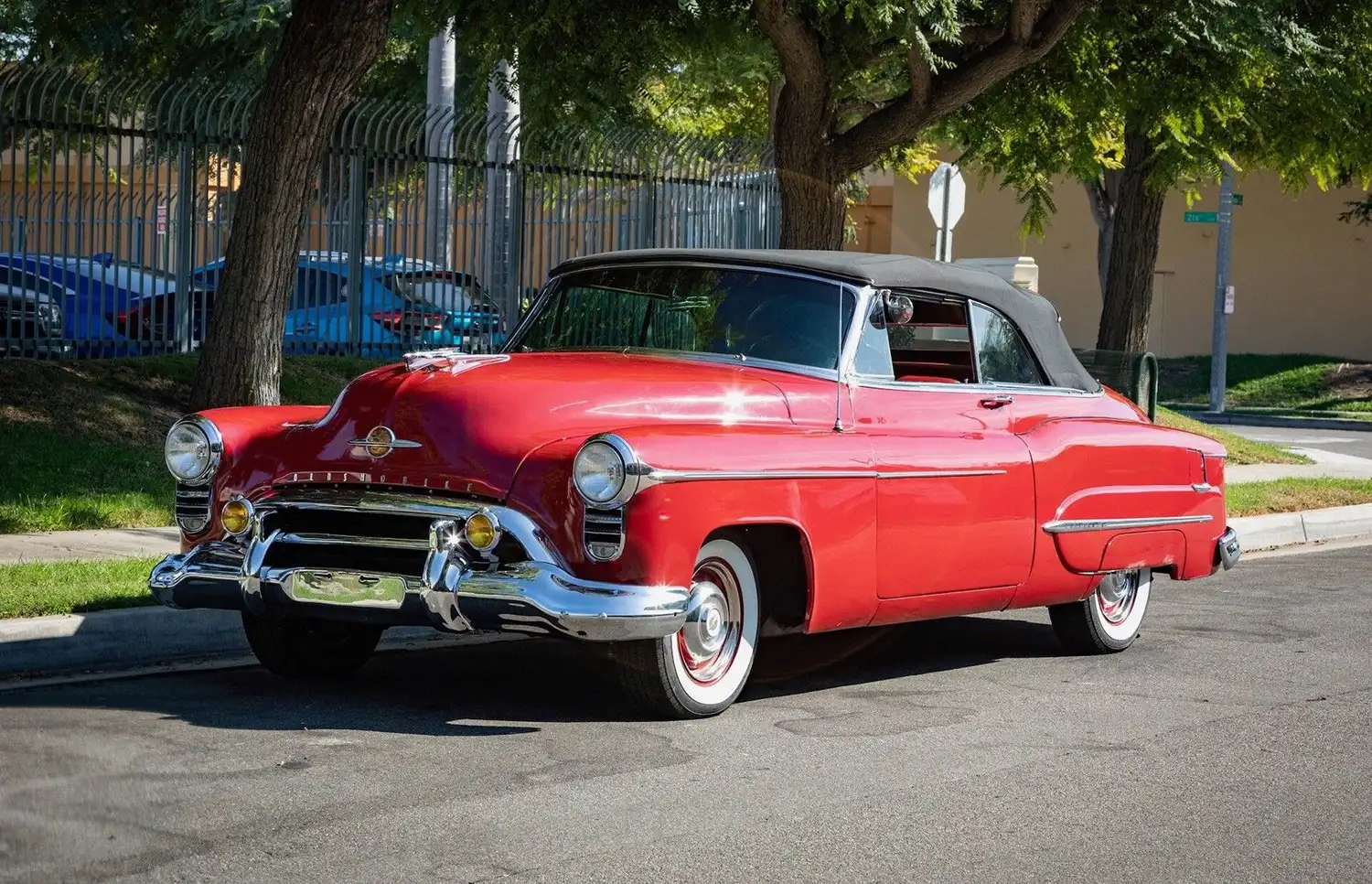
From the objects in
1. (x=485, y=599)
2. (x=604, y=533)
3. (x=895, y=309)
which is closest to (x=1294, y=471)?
(x=895, y=309)

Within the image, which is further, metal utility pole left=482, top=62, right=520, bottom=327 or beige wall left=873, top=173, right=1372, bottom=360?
beige wall left=873, top=173, right=1372, bottom=360

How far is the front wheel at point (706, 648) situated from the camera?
241 inches

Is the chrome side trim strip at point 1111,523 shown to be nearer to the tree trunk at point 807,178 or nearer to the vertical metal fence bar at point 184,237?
the tree trunk at point 807,178

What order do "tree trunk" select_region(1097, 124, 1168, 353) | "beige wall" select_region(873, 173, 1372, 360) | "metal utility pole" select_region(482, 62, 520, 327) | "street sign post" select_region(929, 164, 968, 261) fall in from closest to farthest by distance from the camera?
"street sign post" select_region(929, 164, 968, 261)
"metal utility pole" select_region(482, 62, 520, 327)
"tree trunk" select_region(1097, 124, 1168, 353)
"beige wall" select_region(873, 173, 1372, 360)

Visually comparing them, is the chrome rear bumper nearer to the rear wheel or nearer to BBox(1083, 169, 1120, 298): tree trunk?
the rear wheel

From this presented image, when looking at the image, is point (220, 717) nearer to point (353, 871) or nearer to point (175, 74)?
point (353, 871)

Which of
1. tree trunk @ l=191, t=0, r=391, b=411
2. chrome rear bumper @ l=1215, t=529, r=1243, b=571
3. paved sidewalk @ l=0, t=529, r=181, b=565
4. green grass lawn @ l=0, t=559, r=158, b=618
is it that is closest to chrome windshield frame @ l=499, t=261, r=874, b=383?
green grass lawn @ l=0, t=559, r=158, b=618

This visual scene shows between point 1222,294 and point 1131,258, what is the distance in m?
8.07

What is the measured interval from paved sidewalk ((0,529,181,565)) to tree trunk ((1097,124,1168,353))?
14.2 meters

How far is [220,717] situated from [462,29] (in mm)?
10024

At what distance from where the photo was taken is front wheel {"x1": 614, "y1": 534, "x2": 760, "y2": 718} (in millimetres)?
6133

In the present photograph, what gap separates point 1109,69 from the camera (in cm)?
1697

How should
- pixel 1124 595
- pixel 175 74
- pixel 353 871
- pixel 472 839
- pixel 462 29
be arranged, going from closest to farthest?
pixel 353 871
pixel 472 839
pixel 1124 595
pixel 462 29
pixel 175 74

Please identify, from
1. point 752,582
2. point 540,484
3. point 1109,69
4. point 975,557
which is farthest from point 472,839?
point 1109,69
